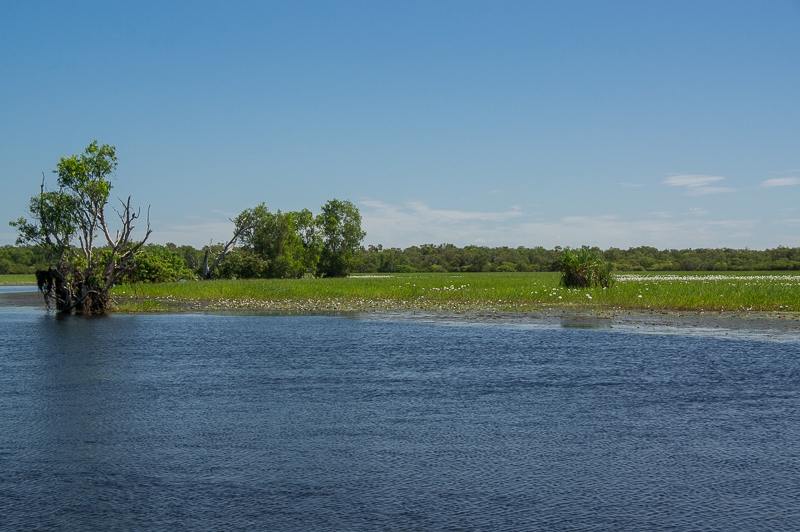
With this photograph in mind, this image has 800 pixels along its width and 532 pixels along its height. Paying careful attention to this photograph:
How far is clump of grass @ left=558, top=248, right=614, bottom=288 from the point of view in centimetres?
4469

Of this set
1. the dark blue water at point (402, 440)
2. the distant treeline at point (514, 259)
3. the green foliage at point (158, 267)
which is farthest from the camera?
the distant treeline at point (514, 259)

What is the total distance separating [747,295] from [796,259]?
92.5 meters

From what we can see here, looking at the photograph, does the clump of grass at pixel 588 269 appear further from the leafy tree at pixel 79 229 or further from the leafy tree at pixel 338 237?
the leafy tree at pixel 338 237

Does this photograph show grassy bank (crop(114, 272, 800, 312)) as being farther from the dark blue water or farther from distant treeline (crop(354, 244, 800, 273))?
distant treeline (crop(354, 244, 800, 273))

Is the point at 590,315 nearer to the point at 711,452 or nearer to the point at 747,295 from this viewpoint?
the point at 747,295

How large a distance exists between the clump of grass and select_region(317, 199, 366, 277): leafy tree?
57.0m

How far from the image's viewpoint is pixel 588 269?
44.8 m

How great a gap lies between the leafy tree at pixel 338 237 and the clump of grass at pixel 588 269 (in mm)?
57013

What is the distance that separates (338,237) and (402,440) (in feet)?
299

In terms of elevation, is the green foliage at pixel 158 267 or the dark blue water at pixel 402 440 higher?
the green foliage at pixel 158 267

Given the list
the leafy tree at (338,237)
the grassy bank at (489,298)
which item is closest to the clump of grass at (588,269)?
the grassy bank at (489,298)

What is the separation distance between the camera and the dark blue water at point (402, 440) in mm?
7055

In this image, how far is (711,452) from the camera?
9.05 m

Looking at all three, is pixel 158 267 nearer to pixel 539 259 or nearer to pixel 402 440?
pixel 402 440
